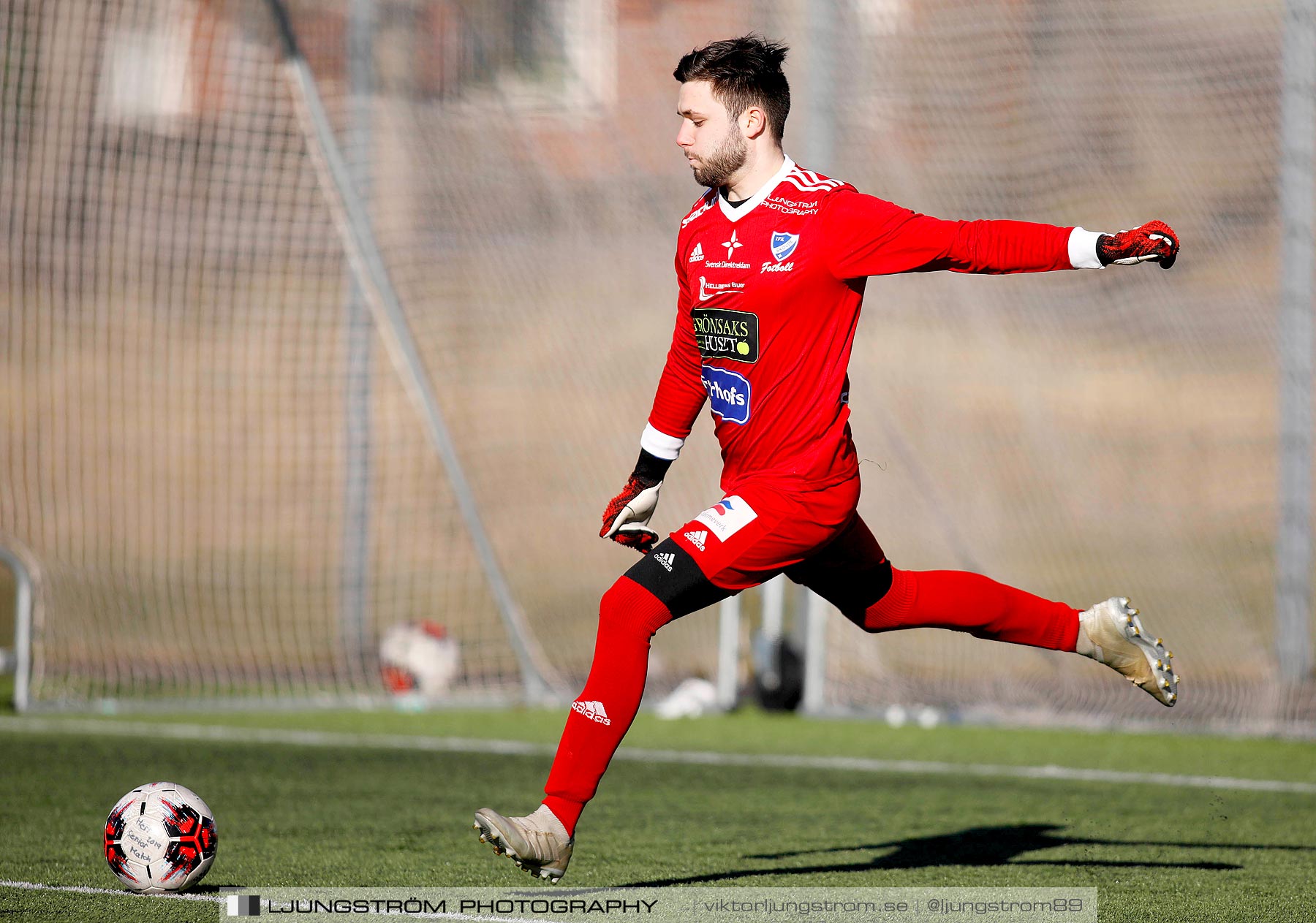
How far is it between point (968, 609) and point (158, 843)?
2263 millimetres

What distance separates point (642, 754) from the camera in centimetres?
841

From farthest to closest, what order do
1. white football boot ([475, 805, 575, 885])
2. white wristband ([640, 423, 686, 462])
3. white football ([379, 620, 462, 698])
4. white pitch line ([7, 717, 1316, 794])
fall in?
white football ([379, 620, 462, 698]), white pitch line ([7, 717, 1316, 794]), white wristband ([640, 423, 686, 462]), white football boot ([475, 805, 575, 885])

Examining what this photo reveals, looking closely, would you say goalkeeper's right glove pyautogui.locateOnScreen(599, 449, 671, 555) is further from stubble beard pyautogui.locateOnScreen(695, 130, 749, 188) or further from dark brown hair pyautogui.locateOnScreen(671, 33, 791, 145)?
dark brown hair pyautogui.locateOnScreen(671, 33, 791, 145)

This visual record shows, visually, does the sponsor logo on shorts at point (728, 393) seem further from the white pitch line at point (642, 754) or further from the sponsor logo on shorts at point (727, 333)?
the white pitch line at point (642, 754)

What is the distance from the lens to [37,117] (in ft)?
35.6

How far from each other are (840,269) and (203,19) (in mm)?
8131

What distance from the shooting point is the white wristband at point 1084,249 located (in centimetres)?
412

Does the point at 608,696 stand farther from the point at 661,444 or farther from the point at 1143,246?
the point at 1143,246

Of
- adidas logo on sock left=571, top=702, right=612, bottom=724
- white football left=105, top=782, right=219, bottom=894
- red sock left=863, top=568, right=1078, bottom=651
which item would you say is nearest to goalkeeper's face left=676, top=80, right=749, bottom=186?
red sock left=863, top=568, right=1078, bottom=651

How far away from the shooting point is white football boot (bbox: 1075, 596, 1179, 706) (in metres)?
4.94

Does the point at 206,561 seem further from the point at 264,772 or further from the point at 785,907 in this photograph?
the point at 785,907

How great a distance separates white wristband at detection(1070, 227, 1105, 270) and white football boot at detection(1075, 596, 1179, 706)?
47.2 inches

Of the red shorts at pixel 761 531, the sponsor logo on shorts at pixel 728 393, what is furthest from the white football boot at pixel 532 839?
the sponsor logo on shorts at pixel 728 393

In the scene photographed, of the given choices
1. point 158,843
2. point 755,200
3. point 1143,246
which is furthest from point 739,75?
point 158,843
